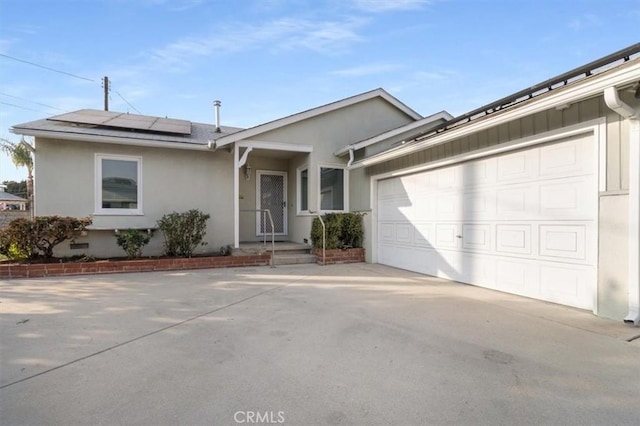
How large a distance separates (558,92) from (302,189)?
7.31 m

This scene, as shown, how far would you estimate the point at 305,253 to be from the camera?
30.9 ft

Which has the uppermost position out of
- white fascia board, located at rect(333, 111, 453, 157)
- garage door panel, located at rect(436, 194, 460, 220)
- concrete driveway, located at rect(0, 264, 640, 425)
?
white fascia board, located at rect(333, 111, 453, 157)

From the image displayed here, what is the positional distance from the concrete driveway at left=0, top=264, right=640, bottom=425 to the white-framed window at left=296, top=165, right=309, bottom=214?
17.0ft

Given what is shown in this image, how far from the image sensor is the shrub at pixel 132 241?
7750 millimetres

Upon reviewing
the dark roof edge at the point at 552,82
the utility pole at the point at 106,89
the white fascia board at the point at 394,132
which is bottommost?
the dark roof edge at the point at 552,82

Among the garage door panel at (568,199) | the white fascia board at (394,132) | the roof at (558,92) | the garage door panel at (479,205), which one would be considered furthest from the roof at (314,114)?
the garage door panel at (568,199)

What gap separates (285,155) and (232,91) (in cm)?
427

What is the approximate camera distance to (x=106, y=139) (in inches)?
315

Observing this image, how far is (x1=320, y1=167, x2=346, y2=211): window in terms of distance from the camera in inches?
387

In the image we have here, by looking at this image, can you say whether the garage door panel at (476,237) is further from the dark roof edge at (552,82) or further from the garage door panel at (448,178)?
the dark roof edge at (552,82)

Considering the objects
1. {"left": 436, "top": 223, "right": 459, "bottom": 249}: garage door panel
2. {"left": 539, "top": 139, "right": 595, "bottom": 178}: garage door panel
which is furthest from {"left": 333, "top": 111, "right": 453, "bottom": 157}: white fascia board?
{"left": 539, "top": 139, "right": 595, "bottom": 178}: garage door panel

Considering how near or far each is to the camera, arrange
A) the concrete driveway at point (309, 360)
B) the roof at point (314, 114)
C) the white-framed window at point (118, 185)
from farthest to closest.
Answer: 1. the roof at point (314, 114)
2. the white-framed window at point (118, 185)
3. the concrete driveway at point (309, 360)

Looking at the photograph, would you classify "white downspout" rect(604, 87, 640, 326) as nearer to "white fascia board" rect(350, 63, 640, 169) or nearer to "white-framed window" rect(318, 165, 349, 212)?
"white fascia board" rect(350, 63, 640, 169)

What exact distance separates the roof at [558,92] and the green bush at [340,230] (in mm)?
3344
